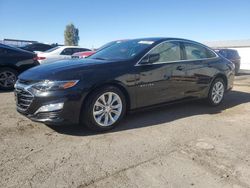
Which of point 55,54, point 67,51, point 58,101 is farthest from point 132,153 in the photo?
point 67,51

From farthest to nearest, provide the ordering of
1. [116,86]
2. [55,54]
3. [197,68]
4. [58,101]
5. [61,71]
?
[55,54], [197,68], [116,86], [61,71], [58,101]

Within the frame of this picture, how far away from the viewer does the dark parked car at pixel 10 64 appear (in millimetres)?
8328

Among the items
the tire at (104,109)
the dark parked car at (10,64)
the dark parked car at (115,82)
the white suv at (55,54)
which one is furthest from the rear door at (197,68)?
the white suv at (55,54)

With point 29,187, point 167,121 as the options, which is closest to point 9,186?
point 29,187

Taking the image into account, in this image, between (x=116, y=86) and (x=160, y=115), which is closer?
(x=116, y=86)

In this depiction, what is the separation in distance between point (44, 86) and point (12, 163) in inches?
49.0

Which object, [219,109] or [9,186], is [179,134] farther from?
[9,186]

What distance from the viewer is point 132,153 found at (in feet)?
12.6

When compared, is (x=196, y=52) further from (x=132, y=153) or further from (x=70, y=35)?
(x=70, y=35)

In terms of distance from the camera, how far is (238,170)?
345cm

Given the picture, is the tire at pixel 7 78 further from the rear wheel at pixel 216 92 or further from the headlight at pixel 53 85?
the rear wheel at pixel 216 92

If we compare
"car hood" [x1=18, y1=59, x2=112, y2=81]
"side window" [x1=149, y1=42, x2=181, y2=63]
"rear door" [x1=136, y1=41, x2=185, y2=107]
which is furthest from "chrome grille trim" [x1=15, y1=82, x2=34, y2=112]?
"side window" [x1=149, y1=42, x2=181, y2=63]

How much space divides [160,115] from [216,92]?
178 centimetres

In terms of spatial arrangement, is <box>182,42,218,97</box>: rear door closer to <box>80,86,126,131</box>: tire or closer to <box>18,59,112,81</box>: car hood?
<box>80,86,126,131</box>: tire
